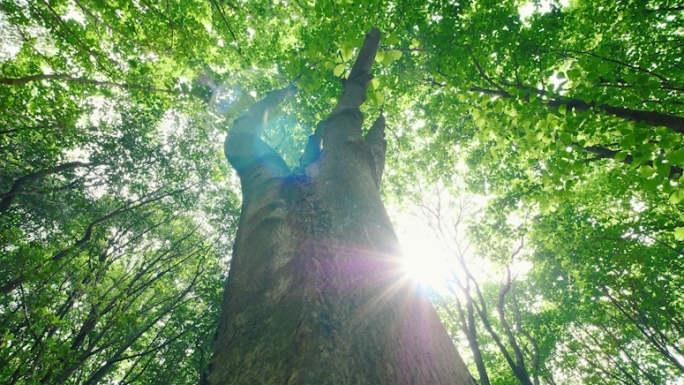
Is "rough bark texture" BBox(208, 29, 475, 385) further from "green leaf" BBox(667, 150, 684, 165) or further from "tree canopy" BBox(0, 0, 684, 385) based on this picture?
"green leaf" BBox(667, 150, 684, 165)

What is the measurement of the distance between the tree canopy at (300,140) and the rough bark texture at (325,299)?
55.1 inches

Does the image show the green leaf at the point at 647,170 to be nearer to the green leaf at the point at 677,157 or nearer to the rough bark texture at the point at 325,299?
the green leaf at the point at 677,157

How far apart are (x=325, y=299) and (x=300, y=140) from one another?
7.87 m

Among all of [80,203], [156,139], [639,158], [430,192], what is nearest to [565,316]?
[430,192]

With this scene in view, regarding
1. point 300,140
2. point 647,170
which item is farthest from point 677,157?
point 300,140

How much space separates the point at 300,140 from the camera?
29.0 feet

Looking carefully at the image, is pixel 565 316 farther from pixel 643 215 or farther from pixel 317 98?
pixel 317 98

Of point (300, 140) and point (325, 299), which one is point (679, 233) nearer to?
point (325, 299)

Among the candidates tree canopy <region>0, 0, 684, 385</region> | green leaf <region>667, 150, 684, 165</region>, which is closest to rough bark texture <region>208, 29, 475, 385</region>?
tree canopy <region>0, 0, 684, 385</region>

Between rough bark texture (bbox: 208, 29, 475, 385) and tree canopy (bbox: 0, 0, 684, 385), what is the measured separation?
140 cm

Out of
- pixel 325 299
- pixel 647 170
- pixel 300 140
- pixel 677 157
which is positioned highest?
pixel 300 140

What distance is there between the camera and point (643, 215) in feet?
33.6

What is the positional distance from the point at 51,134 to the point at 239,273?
31.4ft

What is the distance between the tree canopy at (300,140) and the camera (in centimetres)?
419
